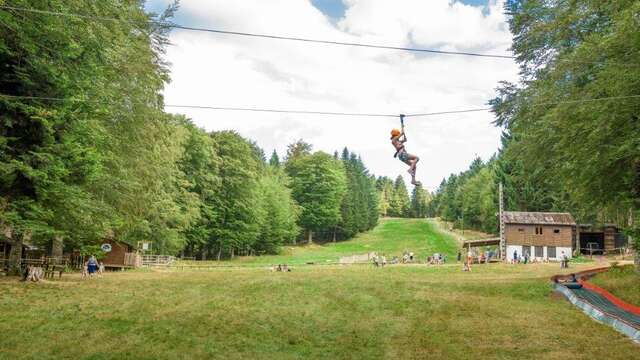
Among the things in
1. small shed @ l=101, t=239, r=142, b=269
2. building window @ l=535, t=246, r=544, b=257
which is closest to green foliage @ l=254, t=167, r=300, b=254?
small shed @ l=101, t=239, r=142, b=269

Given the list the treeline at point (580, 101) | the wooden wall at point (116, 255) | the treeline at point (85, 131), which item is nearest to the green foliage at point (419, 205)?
the treeline at point (85, 131)

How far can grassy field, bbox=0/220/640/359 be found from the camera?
12844mm

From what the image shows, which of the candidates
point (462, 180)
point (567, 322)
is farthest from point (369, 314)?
point (462, 180)

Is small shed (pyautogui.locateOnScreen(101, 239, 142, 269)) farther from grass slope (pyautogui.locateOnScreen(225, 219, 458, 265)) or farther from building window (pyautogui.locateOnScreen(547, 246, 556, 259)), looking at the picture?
building window (pyautogui.locateOnScreen(547, 246, 556, 259))

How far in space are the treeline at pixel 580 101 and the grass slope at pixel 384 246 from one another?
4347 centimetres

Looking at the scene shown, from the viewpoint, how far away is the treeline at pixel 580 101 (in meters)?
16.6

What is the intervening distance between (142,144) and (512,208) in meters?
55.6

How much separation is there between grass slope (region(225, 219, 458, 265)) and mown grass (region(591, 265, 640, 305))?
39.4 metres

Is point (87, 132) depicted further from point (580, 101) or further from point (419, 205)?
point (419, 205)

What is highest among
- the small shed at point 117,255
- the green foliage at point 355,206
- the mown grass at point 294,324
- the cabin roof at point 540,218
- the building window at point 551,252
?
the green foliage at point 355,206

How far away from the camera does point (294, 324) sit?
16.2 meters

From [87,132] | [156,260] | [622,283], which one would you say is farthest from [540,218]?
[87,132]

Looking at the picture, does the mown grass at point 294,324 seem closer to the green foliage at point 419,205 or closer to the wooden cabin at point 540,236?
the wooden cabin at point 540,236

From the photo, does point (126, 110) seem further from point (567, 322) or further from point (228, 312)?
point (567, 322)
